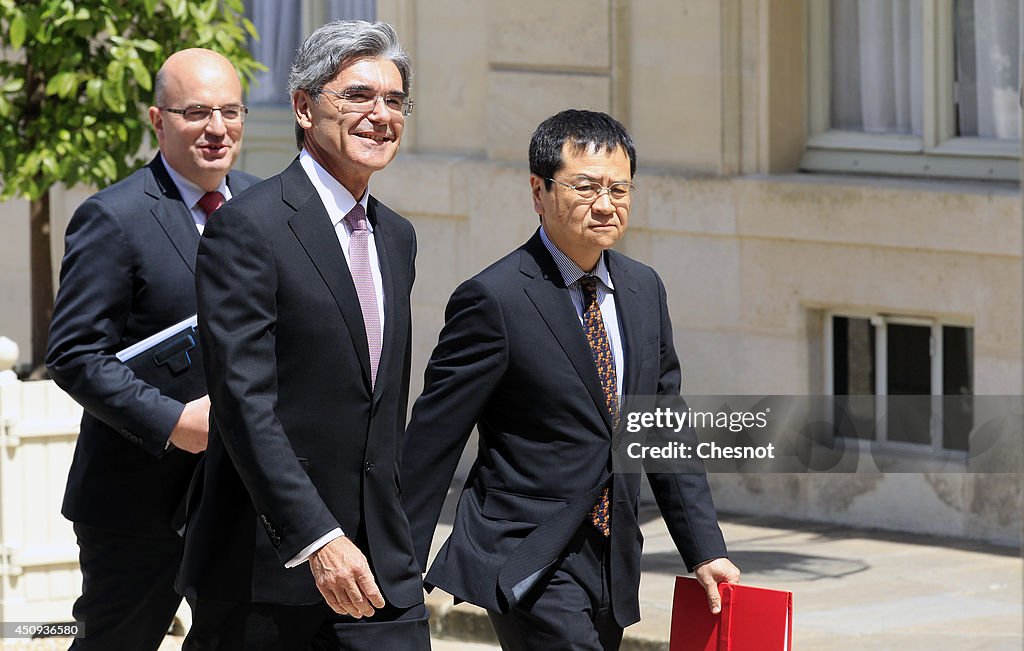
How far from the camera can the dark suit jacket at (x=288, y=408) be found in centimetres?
390

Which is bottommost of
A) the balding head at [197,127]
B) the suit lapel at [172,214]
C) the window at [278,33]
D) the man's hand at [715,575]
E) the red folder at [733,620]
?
the red folder at [733,620]

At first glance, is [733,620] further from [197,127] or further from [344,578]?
[197,127]

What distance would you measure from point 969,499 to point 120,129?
4.25 m

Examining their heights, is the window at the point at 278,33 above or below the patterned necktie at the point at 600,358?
above

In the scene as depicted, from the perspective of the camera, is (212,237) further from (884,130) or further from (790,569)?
(884,130)

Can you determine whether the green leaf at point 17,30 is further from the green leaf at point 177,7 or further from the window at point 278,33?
the window at point 278,33

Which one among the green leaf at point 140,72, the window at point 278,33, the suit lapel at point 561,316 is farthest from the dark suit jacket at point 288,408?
the window at point 278,33

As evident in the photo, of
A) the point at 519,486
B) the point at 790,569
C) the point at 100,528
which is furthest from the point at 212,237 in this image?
the point at 790,569

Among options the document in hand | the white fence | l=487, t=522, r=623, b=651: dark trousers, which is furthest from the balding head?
the white fence

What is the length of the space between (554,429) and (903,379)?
15.8ft

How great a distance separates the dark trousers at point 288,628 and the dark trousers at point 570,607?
54cm

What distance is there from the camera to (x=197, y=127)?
5.33 metres

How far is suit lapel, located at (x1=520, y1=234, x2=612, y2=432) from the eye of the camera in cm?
465

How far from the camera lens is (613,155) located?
4.73 m
